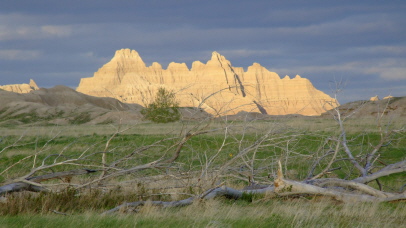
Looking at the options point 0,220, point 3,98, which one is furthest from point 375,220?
point 3,98

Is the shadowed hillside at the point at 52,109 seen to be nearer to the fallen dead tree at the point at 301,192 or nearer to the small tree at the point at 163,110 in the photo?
the small tree at the point at 163,110

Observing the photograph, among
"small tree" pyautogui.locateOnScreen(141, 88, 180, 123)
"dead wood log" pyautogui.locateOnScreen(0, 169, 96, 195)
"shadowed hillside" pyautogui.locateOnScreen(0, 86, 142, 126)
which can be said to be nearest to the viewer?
"dead wood log" pyautogui.locateOnScreen(0, 169, 96, 195)

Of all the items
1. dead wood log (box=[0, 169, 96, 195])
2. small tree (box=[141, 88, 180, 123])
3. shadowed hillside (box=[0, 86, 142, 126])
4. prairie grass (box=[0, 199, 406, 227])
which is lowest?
prairie grass (box=[0, 199, 406, 227])

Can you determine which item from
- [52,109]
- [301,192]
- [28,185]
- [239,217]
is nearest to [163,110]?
[28,185]

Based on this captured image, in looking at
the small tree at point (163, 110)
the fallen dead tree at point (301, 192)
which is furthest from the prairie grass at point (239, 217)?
the small tree at point (163, 110)

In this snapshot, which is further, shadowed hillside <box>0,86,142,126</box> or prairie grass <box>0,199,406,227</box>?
shadowed hillside <box>0,86,142,126</box>

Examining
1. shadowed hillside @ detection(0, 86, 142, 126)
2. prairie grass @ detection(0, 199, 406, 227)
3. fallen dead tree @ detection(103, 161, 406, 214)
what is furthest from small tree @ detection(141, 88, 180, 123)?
shadowed hillside @ detection(0, 86, 142, 126)

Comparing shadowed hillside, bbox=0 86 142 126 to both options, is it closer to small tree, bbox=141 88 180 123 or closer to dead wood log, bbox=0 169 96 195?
small tree, bbox=141 88 180 123

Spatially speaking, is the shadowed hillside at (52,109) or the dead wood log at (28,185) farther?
the shadowed hillside at (52,109)

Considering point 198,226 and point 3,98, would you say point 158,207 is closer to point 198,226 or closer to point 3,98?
point 198,226

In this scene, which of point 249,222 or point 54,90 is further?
point 54,90

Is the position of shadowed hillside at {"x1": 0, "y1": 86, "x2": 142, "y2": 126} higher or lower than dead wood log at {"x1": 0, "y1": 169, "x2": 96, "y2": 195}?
higher

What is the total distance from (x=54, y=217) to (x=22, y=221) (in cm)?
59

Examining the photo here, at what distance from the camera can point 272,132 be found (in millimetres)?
9367
